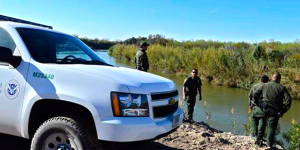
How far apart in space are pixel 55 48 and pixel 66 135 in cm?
148

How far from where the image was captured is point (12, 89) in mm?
3279

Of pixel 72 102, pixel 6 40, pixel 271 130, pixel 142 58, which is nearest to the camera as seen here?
pixel 72 102

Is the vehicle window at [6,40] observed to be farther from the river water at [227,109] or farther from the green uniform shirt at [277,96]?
the green uniform shirt at [277,96]

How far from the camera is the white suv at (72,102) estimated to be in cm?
289

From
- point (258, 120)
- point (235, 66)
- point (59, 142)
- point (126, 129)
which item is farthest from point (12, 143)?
point (235, 66)

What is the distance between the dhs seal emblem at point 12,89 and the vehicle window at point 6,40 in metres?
0.48

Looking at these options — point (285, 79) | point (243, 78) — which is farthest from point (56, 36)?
point (243, 78)

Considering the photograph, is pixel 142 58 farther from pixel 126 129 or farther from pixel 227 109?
pixel 227 109

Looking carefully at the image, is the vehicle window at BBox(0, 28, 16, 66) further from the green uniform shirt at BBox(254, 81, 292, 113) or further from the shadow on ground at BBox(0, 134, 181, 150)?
the green uniform shirt at BBox(254, 81, 292, 113)

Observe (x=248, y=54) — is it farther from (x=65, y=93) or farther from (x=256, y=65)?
(x=65, y=93)

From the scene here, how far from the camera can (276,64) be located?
20.2 metres

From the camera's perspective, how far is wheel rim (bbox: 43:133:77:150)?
2992 millimetres

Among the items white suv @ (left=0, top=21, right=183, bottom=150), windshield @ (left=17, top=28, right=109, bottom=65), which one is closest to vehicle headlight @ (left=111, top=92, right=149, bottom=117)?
white suv @ (left=0, top=21, right=183, bottom=150)

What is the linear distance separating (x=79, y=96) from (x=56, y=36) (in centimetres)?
163
